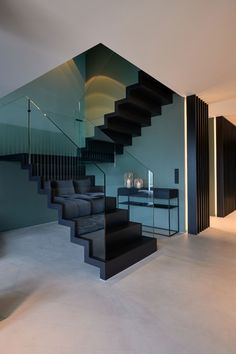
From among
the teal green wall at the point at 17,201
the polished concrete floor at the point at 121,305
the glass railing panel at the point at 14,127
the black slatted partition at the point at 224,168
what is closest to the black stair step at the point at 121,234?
the polished concrete floor at the point at 121,305

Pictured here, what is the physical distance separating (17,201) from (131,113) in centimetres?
336

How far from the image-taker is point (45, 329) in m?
1.80

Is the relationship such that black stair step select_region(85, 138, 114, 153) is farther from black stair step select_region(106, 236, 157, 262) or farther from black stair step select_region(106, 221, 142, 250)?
black stair step select_region(106, 236, 157, 262)

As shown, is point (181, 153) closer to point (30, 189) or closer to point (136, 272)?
point (136, 272)

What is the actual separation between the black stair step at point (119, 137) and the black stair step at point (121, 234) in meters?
2.26

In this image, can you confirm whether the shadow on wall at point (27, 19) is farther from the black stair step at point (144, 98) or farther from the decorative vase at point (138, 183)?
the decorative vase at point (138, 183)

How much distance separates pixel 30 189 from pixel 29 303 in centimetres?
383

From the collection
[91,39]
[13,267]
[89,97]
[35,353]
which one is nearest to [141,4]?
[91,39]

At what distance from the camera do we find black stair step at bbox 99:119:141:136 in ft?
15.4

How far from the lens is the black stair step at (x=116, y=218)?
3.30 m

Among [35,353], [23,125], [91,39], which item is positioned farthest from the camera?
[23,125]

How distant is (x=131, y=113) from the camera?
15.7 feet

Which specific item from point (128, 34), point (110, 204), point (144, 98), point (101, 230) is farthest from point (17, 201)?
point (128, 34)

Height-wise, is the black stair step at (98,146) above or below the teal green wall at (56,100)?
below
